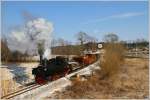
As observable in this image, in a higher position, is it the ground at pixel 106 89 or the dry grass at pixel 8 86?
the dry grass at pixel 8 86

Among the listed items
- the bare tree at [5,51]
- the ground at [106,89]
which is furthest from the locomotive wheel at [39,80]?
the bare tree at [5,51]

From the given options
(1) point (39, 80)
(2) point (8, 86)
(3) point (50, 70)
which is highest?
(3) point (50, 70)

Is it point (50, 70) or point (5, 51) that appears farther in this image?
point (5, 51)

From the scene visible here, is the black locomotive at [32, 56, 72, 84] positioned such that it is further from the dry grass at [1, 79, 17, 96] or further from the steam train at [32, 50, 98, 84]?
the dry grass at [1, 79, 17, 96]

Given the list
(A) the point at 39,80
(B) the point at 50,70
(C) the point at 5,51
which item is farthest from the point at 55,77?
(C) the point at 5,51

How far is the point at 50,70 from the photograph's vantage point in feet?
54.6

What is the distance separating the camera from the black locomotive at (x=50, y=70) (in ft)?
53.6

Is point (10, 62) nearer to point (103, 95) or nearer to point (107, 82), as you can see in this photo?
point (107, 82)

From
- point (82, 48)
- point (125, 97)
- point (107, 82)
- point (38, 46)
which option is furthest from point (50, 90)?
point (82, 48)

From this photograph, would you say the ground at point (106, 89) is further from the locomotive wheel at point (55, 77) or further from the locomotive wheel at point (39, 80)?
the locomotive wheel at point (39, 80)

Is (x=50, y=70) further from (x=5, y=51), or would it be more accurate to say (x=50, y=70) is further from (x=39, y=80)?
(x=5, y=51)

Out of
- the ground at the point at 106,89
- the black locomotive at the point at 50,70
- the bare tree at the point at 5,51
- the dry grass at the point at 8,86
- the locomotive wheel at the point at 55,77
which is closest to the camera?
the dry grass at the point at 8,86

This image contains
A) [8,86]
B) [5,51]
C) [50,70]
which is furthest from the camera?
[5,51]

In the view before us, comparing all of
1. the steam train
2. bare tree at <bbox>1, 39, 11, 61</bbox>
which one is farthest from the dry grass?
bare tree at <bbox>1, 39, 11, 61</bbox>
